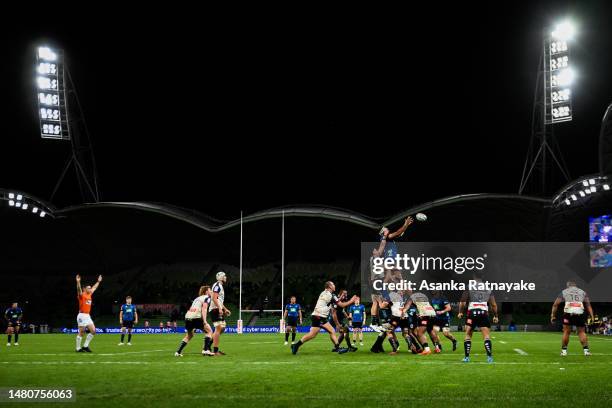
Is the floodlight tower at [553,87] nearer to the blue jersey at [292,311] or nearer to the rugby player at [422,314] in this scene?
the blue jersey at [292,311]

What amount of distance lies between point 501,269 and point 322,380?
2003 inches

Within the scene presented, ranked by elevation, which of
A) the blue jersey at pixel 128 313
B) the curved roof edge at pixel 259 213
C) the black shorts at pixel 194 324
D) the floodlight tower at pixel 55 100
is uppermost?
the floodlight tower at pixel 55 100

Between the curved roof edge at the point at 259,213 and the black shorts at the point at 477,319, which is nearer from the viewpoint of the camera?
the black shorts at the point at 477,319

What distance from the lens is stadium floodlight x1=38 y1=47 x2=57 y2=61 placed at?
53.5 m

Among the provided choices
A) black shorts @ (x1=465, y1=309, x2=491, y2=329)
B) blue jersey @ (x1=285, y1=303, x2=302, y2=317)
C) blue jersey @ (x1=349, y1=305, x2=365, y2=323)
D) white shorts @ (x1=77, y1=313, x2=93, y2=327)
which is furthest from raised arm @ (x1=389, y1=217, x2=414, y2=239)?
blue jersey @ (x1=285, y1=303, x2=302, y2=317)

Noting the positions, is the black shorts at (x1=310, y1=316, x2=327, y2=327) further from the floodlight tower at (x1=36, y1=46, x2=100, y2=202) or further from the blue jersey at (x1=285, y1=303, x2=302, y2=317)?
the floodlight tower at (x1=36, y1=46, x2=100, y2=202)

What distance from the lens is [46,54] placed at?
53688mm

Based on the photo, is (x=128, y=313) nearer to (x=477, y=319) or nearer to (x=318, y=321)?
(x=318, y=321)

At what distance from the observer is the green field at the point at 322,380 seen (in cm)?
1005

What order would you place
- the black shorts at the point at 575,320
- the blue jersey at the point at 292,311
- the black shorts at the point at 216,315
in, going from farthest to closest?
1. the blue jersey at the point at 292,311
2. the black shorts at the point at 216,315
3. the black shorts at the point at 575,320

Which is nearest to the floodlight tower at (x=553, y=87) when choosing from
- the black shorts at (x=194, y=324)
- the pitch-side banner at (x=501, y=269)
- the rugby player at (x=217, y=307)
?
the pitch-side banner at (x=501, y=269)

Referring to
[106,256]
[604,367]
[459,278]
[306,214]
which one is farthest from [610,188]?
[106,256]

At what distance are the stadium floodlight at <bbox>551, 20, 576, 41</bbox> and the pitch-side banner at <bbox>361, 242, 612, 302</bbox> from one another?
58.3 ft

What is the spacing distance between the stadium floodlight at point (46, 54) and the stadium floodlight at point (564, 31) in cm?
4006
